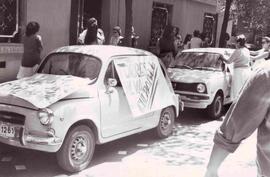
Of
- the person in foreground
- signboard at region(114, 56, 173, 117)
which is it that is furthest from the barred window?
the person in foreground

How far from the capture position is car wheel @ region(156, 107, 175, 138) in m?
7.81

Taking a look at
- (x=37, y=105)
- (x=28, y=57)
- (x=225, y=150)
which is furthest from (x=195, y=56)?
(x=225, y=150)

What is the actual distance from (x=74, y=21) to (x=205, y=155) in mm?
8599

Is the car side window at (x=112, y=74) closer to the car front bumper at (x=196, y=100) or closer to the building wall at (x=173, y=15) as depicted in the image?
the car front bumper at (x=196, y=100)

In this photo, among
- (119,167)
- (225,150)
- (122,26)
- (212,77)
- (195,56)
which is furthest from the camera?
(122,26)

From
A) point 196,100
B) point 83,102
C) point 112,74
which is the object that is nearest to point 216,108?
point 196,100

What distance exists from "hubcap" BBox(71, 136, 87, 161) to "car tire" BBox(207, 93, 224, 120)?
481 cm

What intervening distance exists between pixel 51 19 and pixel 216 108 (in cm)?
608

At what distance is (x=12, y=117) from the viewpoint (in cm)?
558

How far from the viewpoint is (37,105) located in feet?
17.5

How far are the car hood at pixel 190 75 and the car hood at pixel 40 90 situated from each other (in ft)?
13.3

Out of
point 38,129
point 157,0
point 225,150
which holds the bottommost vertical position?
point 38,129

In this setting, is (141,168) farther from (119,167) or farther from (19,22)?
(19,22)

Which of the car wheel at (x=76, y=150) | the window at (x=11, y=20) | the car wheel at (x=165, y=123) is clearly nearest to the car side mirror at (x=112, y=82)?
the car wheel at (x=76, y=150)
